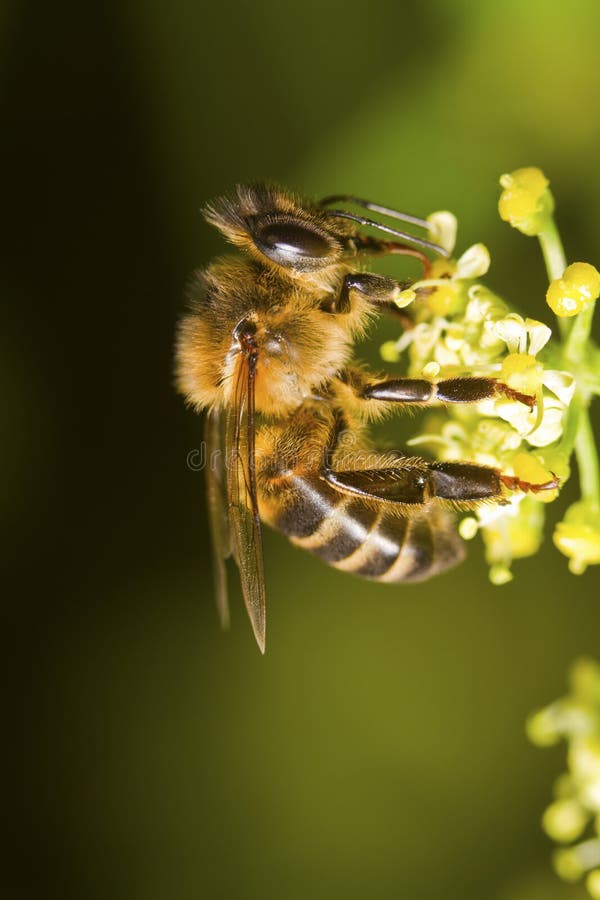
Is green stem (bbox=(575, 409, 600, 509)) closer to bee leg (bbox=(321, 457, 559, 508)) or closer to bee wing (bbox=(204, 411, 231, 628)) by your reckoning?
bee leg (bbox=(321, 457, 559, 508))

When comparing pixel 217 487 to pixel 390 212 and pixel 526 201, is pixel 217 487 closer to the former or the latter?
pixel 390 212

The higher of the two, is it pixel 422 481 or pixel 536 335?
pixel 536 335

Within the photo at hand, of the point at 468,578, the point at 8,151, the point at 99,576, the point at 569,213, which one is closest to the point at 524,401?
the point at 569,213

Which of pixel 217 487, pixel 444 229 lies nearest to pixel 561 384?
pixel 444 229

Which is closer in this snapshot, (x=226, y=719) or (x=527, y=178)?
(x=527, y=178)

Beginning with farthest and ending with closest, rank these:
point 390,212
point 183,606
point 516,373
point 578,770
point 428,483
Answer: point 183,606
point 578,770
point 390,212
point 428,483
point 516,373

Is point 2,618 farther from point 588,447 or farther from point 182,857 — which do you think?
point 588,447

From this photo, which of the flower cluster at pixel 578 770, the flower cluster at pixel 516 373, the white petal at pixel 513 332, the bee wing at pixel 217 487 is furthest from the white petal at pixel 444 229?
the flower cluster at pixel 578 770
